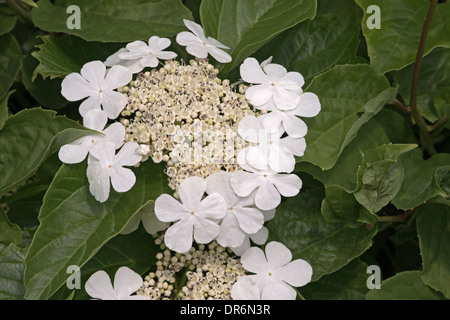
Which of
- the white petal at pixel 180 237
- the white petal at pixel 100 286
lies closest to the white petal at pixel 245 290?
the white petal at pixel 180 237

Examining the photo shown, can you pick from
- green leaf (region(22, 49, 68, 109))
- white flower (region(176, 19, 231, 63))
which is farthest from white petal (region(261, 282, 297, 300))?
green leaf (region(22, 49, 68, 109))

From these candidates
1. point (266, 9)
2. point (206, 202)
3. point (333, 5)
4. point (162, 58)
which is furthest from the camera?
point (333, 5)

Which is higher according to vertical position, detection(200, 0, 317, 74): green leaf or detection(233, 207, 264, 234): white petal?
detection(200, 0, 317, 74): green leaf

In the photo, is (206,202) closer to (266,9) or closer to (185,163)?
(185,163)

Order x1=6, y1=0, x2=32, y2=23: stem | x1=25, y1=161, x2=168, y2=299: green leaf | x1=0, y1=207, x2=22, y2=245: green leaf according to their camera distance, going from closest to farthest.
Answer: x1=25, y1=161, x2=168, y2=299: green leaf → x1=0, y1=207, x2=22, y2=245: green leaf → x1=6, y1=0, x2=32, y2=23: stem

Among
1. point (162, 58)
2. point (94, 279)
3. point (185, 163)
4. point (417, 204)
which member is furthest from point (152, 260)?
point (417, 204)

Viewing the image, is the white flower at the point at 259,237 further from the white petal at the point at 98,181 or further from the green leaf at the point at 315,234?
the white petal at the point at 98,181

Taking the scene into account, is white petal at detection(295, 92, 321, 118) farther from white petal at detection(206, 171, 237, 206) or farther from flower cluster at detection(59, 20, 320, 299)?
white petal at detection(206, 171, 237, 206)
